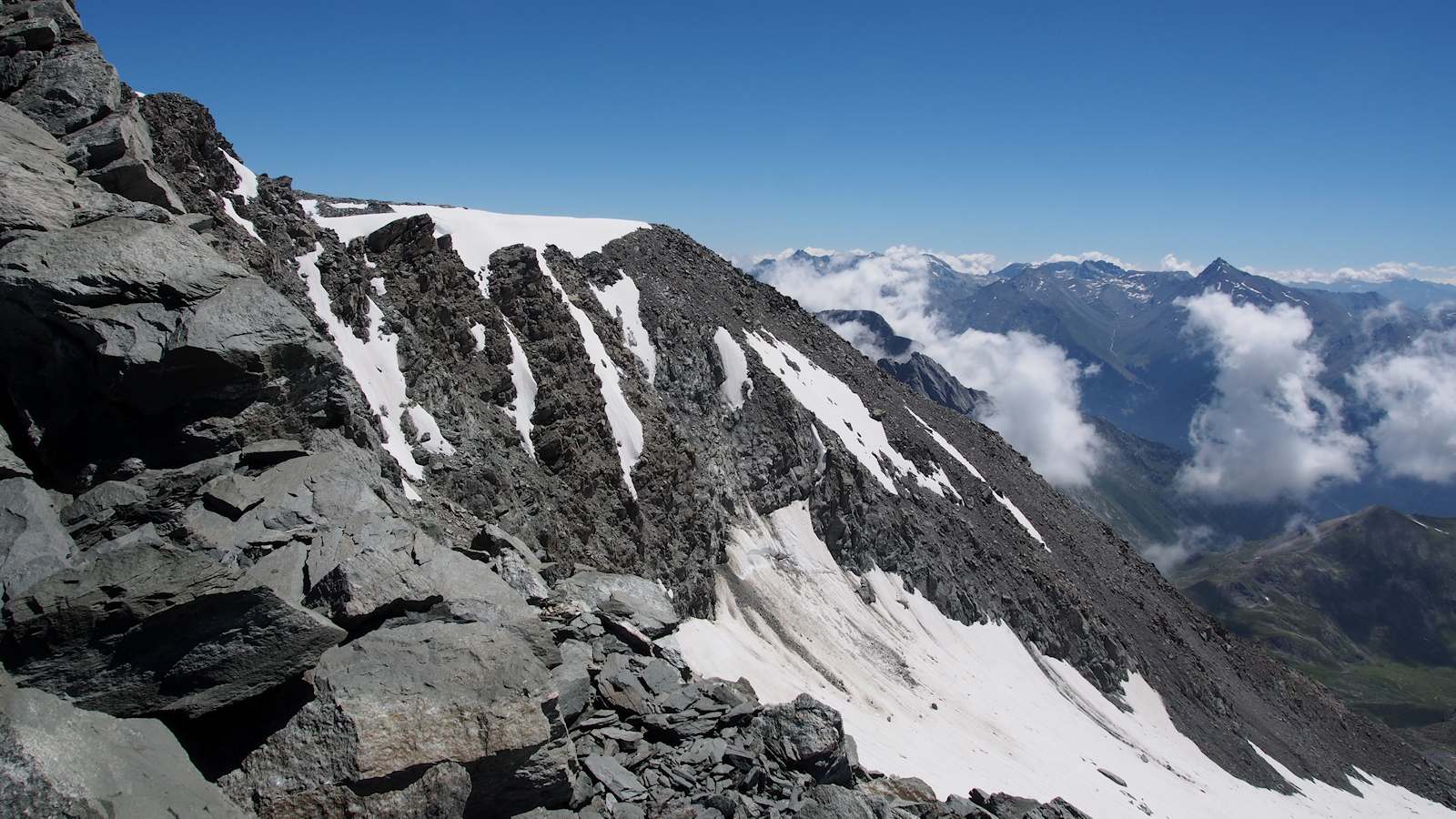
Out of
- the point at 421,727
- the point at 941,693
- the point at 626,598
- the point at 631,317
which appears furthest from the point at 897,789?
the point at 631,317

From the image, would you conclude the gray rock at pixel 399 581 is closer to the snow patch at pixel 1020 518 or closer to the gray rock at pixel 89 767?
the gray rock at pixel 89 767

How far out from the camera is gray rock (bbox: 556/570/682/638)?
18.6 meters

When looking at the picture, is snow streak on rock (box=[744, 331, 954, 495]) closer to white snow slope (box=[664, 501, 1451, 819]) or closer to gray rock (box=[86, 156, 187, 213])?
white snow slope (box=[664, 501, 1451, 819])

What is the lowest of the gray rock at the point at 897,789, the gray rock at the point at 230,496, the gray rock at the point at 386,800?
the gray rock at the point at 386,800

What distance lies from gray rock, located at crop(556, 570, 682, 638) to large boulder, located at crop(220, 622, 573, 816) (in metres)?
6.00

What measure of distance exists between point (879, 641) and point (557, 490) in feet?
88.9

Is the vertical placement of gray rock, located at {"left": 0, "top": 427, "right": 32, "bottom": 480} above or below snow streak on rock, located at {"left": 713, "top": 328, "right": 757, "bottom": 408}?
below

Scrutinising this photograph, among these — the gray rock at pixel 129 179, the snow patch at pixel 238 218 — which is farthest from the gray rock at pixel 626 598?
the snow patch at pixel 238 218

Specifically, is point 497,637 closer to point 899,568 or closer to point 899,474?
point 899,568

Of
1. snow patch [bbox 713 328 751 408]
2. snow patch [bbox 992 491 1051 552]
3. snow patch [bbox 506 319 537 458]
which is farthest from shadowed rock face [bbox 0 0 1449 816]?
snow patch [bbox 992 491 1051 552]

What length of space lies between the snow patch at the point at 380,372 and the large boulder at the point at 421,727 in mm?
22451

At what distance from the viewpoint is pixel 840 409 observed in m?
72.5

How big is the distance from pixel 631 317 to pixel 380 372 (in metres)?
26.7

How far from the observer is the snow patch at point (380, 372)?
109 ft
